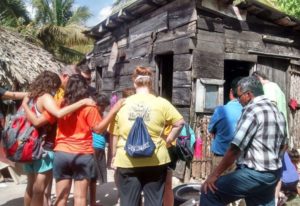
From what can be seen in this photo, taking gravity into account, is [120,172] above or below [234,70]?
below

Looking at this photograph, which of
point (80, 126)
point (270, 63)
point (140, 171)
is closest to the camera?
point (140, 171)

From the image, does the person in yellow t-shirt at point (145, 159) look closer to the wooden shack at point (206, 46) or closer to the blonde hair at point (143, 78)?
the blonde hair at point (143, 78)

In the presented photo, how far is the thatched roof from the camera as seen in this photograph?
30.0 ft

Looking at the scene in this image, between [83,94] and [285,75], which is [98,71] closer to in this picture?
[285,75]

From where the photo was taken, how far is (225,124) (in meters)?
5.24

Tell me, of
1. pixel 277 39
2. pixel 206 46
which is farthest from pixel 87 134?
pixel 277 39

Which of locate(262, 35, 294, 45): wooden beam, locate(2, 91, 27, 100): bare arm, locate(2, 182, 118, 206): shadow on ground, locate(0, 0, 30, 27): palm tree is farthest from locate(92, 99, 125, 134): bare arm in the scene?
locate(0, 0, 30, 27): palm tree

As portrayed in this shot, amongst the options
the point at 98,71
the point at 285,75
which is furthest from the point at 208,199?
the point at 98,71

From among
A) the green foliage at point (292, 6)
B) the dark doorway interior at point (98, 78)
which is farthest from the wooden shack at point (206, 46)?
the green foliage at point (292, 6)

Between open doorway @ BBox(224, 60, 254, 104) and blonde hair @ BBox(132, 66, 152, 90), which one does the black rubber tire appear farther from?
open doorway @ BBox(224, 60, 254, 104)

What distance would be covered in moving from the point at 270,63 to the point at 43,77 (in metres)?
6.41

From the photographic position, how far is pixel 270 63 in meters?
9.52

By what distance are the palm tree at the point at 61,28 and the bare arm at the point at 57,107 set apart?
1936cm

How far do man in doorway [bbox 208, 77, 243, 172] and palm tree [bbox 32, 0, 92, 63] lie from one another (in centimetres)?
1869
